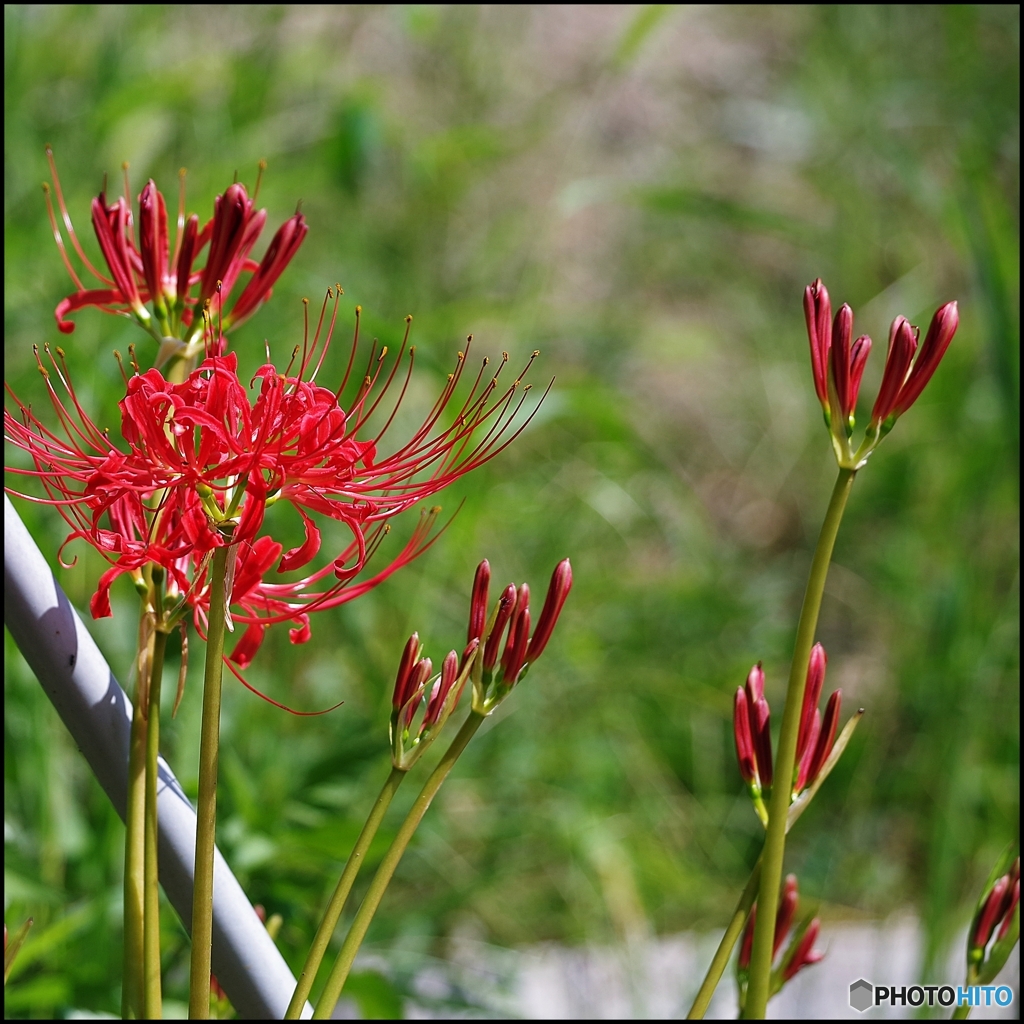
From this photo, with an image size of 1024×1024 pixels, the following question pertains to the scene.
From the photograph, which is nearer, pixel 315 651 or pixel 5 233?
pixel 5 233

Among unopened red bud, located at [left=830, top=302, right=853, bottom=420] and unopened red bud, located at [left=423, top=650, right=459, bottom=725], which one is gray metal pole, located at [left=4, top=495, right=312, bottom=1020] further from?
unopened red bud, located at [left=830, top=302, right=853, bottom=420]

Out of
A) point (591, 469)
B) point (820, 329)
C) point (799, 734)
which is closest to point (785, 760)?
point (799, 734)

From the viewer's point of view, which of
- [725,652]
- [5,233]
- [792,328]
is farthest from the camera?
[792,328]

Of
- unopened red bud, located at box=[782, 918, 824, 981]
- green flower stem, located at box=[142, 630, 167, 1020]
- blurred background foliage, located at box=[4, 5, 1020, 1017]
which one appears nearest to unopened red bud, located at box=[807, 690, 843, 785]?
unopened red bud, located at box=[782, 918, 824, 981]

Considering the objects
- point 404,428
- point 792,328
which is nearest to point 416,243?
point 404,428

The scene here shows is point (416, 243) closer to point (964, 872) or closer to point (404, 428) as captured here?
point (404, 428)

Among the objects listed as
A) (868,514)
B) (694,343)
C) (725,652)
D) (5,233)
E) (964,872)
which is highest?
(5,233)
